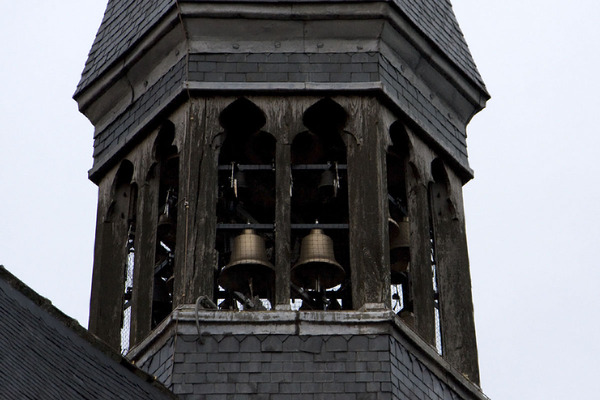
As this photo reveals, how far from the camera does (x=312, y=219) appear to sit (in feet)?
82.1

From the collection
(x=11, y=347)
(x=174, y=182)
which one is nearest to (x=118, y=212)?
(x=174, y=182)

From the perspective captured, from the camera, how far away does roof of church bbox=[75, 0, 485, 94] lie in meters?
25.0

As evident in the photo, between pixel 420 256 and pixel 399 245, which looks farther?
pixel 399 245

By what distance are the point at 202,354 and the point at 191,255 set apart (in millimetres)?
1321

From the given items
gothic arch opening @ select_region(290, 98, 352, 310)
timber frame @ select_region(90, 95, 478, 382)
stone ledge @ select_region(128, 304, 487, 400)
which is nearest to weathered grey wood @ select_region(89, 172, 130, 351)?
timber frame @ select_region(90, 95, 478, 382)

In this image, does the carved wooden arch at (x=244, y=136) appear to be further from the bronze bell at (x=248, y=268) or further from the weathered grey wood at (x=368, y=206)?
the bronze bell at (x=248, y=268)

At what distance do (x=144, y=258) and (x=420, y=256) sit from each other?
3.04 meters

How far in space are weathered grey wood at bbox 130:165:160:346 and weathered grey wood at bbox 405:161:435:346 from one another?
9.35 ft

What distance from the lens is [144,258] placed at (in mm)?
23797

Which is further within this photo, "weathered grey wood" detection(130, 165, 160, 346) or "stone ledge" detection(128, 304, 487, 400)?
"weathered grey wood" detection(130, 165, 160, 346)

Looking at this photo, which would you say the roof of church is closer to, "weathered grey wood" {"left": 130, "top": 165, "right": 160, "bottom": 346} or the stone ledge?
"weathered grey wood" {"left": 130, "top": 165, "right": 160, "bottom": 346}

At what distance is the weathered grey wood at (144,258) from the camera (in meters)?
23.3

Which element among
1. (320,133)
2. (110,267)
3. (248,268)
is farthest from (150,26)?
(248,268)

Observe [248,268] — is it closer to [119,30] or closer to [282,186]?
[282,186]
